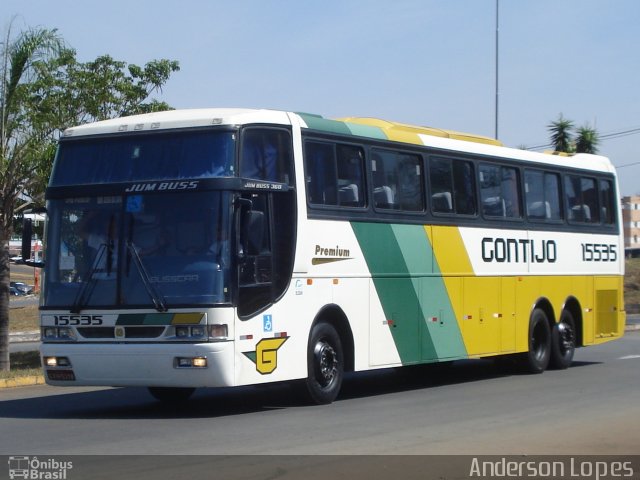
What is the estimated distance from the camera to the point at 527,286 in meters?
19.2

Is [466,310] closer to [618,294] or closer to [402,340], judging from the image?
[402,340]

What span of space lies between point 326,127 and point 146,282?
3428mm

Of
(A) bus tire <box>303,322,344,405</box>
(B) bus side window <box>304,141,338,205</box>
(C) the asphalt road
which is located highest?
(B) bus side window <box>304,141,338,205</box>

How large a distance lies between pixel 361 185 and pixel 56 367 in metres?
4.74

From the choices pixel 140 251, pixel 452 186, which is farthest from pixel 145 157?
pixel 452 186

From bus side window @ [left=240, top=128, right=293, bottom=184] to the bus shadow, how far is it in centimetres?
281

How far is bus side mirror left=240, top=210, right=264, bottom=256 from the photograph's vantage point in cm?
1273

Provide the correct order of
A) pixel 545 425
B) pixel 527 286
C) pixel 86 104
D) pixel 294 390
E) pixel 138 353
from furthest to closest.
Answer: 1. pixel 86 104
2. pixel 527 286
3. pixel 294 390
4. pixel 138 353
5. pixel 545 425

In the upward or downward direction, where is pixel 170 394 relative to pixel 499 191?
downward

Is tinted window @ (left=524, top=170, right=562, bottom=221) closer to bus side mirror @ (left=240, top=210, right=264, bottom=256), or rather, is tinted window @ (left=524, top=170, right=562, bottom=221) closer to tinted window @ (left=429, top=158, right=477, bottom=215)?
tinted window @ (left=429, top=158, right=477, bottom=215)

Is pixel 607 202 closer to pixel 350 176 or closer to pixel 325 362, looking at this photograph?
pixel 350 176

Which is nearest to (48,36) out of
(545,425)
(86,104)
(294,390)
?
(86,104)

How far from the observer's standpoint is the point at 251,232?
12.8 m

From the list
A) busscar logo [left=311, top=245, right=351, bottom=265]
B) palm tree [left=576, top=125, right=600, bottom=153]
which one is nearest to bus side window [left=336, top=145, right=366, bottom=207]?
busscar logo [left=311, top=245, right=351, bottom=265]
